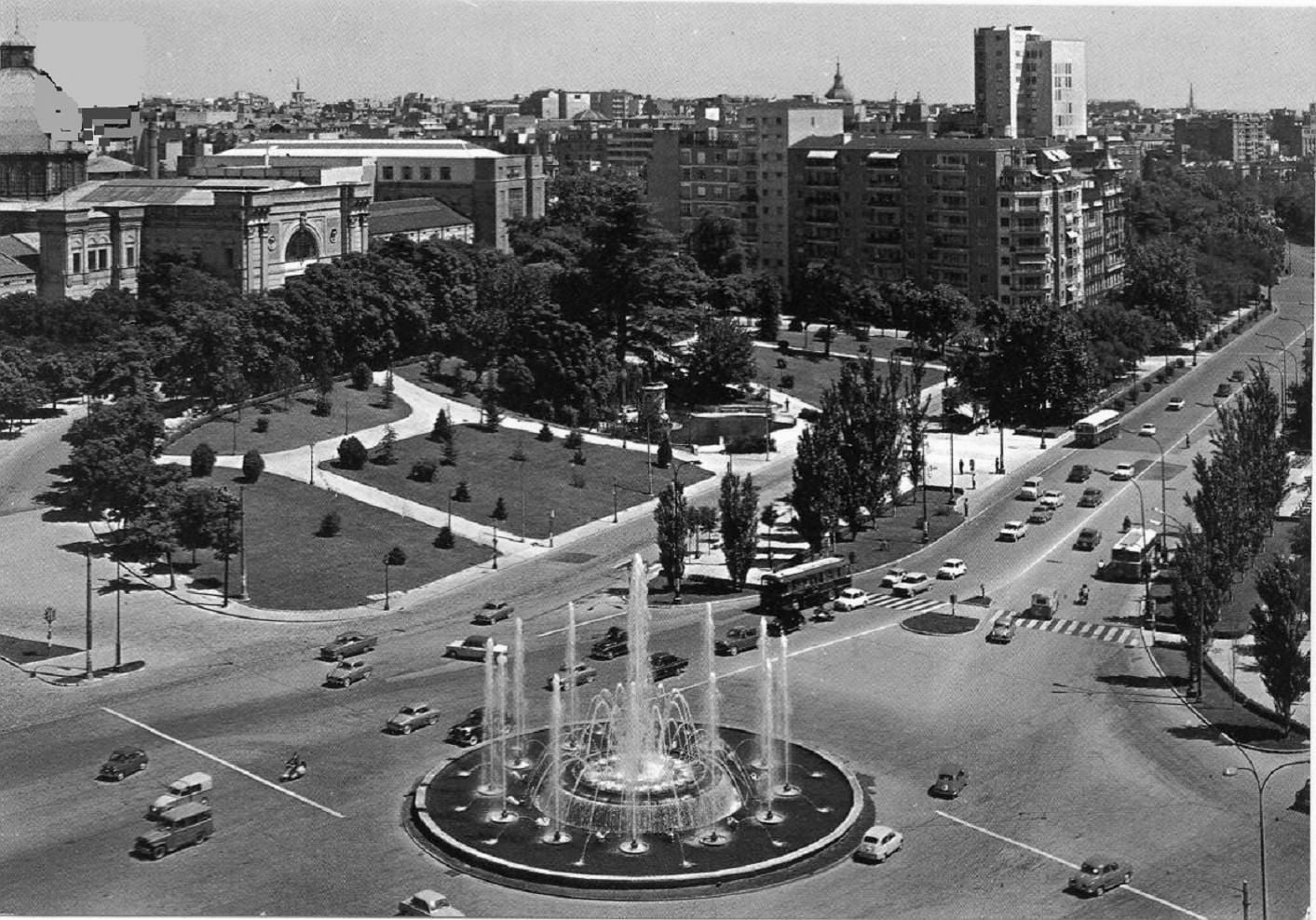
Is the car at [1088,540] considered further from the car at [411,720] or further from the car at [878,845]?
the car at [878,845]

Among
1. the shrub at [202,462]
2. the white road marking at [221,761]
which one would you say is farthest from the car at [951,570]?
the white road marking at [221,761]

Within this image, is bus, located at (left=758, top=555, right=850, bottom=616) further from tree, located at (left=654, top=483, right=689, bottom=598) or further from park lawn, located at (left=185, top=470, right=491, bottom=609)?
park lawn, located at (left=185, top=470, right=491, bottom=609)

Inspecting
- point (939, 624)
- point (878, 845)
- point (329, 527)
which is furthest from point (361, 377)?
point (878, 845)

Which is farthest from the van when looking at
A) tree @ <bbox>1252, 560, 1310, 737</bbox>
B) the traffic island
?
tree @ <bbox>1252, 560, 1310, 737</bbox>

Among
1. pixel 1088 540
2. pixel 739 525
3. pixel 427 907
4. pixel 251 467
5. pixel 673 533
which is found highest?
pixel 251 467

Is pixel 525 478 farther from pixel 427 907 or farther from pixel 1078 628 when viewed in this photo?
pixel 427 907

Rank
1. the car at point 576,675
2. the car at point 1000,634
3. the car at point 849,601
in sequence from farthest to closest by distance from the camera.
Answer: the car at point 849,601 < the car at point 1000,634 < the car at point 576,675
